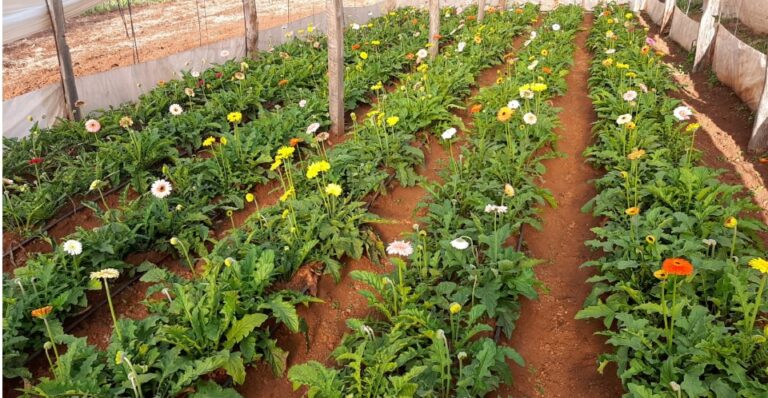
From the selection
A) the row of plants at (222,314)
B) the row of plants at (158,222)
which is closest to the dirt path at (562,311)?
the row of plants at (222,314)

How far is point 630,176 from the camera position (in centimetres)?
505

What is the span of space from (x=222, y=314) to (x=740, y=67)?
8760mm

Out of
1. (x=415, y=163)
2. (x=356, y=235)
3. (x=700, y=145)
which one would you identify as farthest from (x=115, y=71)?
(x=700, y=145)

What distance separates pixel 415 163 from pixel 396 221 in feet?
4.41

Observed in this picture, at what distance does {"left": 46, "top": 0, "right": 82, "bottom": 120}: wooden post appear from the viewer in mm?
7211

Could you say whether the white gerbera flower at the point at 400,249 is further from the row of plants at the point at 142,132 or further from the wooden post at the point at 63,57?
the wooden post at the point at 63,57

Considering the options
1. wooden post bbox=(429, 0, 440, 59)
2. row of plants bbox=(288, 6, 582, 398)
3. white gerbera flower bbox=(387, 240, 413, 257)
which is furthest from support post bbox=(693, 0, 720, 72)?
white gerbera flower bbox=(387, 240, 413, 257)

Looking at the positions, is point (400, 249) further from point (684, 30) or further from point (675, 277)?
point (684, 30)

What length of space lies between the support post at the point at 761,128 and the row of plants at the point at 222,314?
5272 mm

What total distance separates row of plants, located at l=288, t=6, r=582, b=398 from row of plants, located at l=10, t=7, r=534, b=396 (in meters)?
0.47

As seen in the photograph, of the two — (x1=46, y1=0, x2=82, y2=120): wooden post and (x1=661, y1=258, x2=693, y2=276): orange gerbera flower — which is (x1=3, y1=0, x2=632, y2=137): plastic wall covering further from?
(x1=661, y1=258, x2=693, y2=276): orange gerbera flower

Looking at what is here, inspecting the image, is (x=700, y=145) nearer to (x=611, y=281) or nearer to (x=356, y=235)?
(x=611, y=281)

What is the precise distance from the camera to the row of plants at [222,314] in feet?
9.84

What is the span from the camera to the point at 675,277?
10.5 feet
